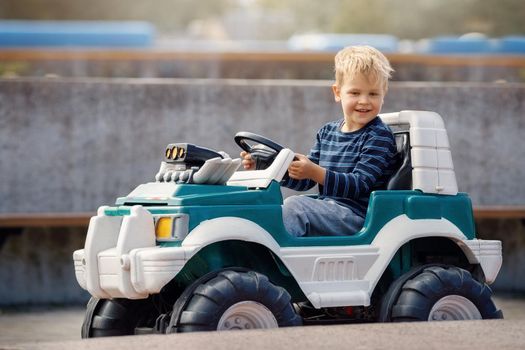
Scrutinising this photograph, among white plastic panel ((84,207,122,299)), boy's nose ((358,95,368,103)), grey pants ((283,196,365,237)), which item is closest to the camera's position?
white plastic panel ((84,207,122,299))

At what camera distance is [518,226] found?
11.2m

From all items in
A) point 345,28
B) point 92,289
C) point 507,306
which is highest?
point 345,28

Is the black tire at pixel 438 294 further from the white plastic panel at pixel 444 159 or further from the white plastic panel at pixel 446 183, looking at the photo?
the white plastic panel at pixel 444 159

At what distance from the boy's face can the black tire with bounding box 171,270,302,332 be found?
1.05 metres

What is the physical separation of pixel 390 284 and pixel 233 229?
100 cm

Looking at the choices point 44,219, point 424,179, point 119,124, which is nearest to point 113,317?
point 424,179

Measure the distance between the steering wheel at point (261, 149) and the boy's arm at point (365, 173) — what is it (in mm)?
290

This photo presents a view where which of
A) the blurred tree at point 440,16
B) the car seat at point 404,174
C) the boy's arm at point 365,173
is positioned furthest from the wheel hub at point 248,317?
the blurred tree at point 440,16

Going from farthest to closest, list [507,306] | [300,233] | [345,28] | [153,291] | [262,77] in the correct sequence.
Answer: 1. [345,28]
2. [262,77]
3. [507,306]
4. [300,233]
5. [153,291]

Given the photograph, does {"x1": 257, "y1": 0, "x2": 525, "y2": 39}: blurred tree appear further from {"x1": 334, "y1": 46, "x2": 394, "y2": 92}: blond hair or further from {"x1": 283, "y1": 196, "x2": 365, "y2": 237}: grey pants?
{"x1": 283, "y1": 196, "x2": 365, "y2": 237}: grey pants

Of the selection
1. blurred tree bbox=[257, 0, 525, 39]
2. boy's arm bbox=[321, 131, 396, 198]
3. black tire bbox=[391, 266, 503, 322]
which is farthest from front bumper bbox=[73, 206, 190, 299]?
blurred tree bbox=[257, 0, 525, 39]

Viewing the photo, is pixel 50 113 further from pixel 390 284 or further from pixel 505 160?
pixel 390 284

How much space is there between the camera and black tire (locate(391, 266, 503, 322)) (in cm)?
586

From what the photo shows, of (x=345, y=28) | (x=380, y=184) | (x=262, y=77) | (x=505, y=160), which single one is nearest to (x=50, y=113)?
(x=505, y=160)
